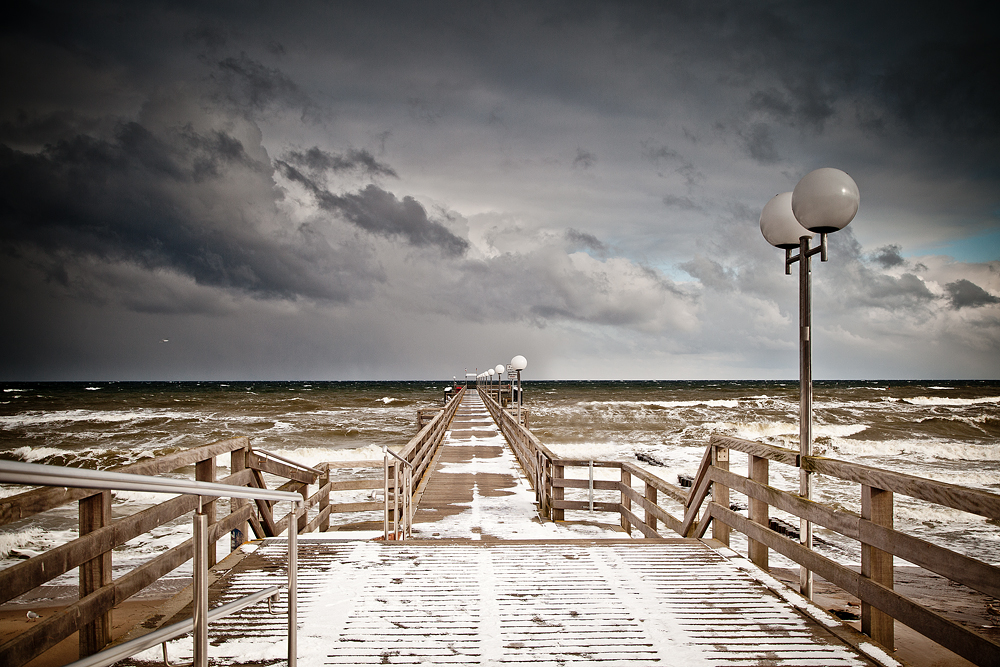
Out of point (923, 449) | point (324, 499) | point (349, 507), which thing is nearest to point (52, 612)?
point (324, 499)

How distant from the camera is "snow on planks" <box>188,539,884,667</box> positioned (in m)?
3.01

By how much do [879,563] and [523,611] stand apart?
207cm

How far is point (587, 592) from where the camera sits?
12.5 ft

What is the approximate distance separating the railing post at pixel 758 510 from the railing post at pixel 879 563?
1.08 meters

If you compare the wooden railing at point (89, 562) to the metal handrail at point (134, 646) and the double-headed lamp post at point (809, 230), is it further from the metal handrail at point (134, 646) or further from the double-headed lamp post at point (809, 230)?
the double-headed lamp post at point (809, 230)

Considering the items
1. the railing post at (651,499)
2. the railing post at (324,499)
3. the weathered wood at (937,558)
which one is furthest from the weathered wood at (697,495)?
the railing post at (324,499)

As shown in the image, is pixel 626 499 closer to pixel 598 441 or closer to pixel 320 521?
pixel 320 521

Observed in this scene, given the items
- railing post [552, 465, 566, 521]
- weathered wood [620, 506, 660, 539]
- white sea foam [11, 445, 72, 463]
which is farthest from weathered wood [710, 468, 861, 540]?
white sea foam [11, 445, 72, 463]

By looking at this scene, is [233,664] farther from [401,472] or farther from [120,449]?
[120,449]

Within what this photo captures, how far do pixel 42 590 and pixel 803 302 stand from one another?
10.8 metres

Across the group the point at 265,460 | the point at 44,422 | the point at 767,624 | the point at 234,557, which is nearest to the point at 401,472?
the point at 265,460

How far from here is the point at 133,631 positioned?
3143 mm

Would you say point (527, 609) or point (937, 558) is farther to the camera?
point (527, 609)

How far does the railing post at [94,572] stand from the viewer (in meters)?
2.87
